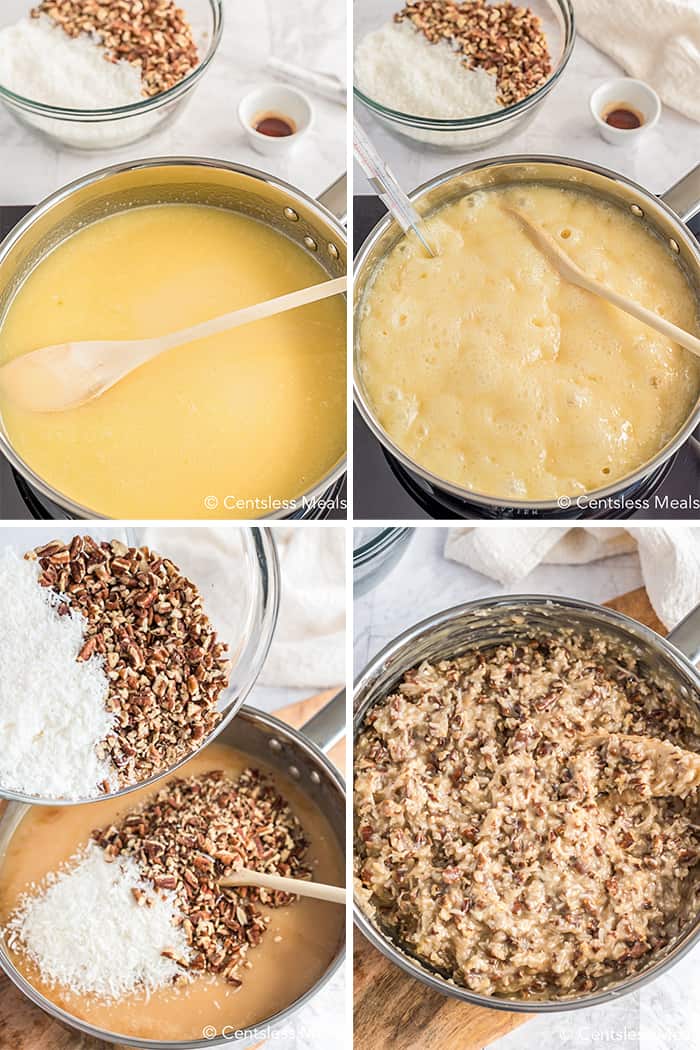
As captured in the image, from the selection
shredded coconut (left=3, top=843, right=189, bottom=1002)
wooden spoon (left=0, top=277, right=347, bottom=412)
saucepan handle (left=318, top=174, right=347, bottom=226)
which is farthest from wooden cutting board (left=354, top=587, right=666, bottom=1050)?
saucepan handle (left=318, top=174, right=347, bottom=226)

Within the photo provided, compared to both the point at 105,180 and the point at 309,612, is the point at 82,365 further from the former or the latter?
the point at 309,612

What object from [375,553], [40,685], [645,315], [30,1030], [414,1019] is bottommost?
[30,1030]

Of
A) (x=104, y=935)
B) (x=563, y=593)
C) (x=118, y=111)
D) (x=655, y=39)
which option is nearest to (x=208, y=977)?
(x=104, y=935)

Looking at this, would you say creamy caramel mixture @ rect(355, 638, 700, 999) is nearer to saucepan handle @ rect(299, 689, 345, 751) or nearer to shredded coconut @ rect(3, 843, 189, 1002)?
saucepan handle @ rect(299, 689, 345, 751)

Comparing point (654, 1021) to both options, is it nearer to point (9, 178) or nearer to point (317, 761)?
point (317, 761)

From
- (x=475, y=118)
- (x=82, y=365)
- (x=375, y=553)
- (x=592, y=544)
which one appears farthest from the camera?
(x=592, y=544)

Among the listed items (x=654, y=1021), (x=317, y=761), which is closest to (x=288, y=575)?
(x=317, y=761)

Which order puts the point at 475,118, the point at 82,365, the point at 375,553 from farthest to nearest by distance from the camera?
the point at 375,553 → the point at 475,118 → the point at 82,365
